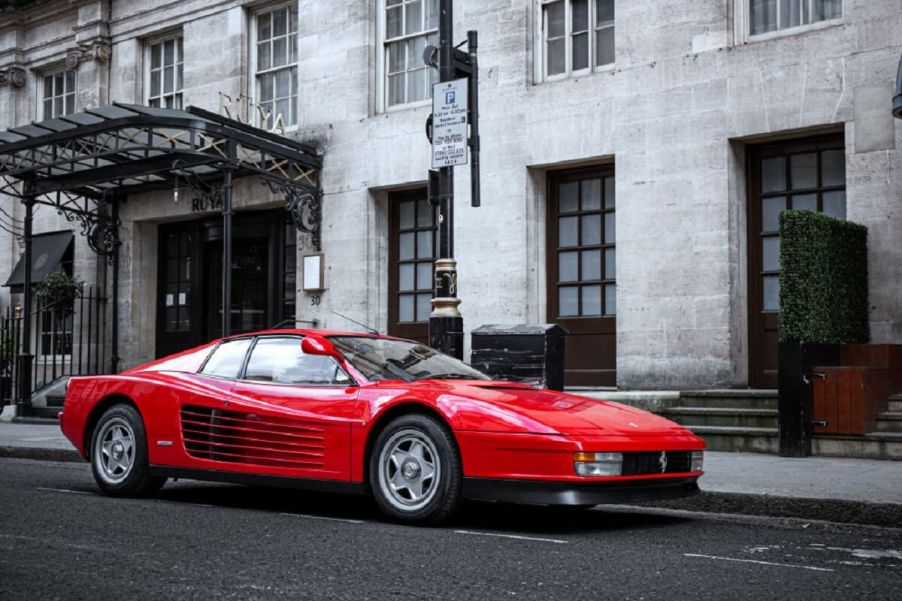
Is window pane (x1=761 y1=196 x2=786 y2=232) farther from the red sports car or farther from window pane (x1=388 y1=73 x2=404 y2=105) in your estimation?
the red sports car

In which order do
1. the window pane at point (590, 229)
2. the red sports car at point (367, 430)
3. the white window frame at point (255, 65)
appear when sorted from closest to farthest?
the red sports car at point (367, 430), the window pane at point (590, 229), the white window frame at point (255, 65)

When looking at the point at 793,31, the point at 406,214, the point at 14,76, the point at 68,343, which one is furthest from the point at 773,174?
the point at 14,76

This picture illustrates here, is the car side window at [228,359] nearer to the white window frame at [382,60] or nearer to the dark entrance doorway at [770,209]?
the dark entrance doorway at [770,209]

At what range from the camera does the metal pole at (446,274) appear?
988 centimetres

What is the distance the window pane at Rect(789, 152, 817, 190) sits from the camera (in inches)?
514

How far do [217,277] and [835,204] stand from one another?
11.0 meters

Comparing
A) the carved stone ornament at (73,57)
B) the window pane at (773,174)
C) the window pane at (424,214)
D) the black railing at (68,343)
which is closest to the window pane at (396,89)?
the window pane at (424,214)

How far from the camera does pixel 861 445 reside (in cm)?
1062

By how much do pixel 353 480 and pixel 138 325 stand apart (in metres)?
13.9

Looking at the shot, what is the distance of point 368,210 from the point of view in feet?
55.1

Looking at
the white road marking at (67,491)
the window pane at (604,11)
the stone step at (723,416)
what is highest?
the window pane at (604,11)

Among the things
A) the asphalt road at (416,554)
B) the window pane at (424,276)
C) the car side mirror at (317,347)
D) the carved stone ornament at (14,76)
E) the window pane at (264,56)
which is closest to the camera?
the asphalt road at (416,554)

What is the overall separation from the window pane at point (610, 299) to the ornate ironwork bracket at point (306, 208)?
4.98 metres

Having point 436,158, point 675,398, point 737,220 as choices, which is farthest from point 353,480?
point 737,220
